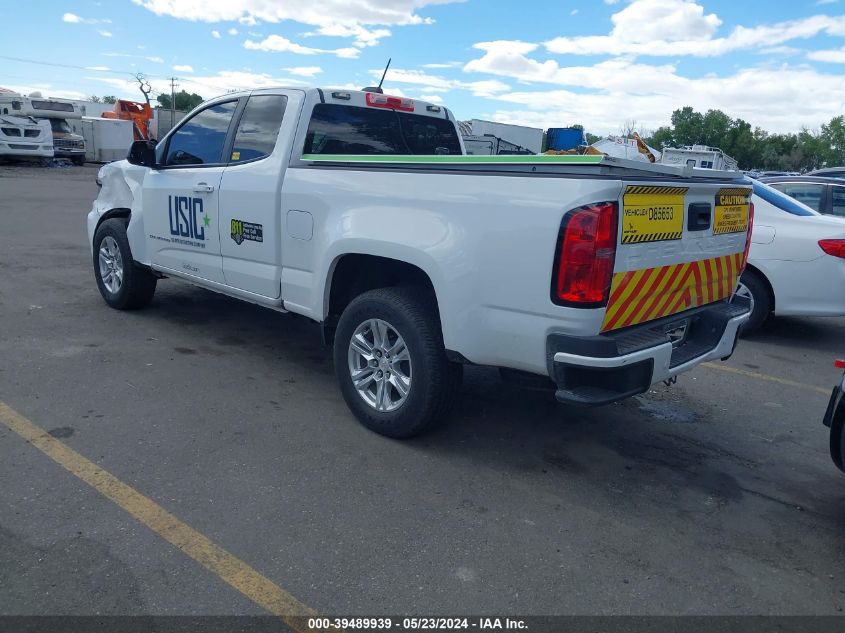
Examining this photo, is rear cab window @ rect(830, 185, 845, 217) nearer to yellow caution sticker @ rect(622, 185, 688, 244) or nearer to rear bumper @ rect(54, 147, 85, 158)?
yellow caution sticker @ rect(622, 185, 688, 244)

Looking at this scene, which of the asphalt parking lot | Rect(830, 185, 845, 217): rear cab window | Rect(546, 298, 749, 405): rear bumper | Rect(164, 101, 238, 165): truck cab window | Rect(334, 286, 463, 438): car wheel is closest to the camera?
the asphalt parking lot

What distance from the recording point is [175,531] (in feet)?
10.2

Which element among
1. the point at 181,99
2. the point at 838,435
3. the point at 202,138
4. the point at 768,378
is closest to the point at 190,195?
the point at 202,138

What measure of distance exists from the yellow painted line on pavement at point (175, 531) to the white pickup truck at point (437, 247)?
1.37 meters

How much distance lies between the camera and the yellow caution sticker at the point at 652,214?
3244 millimetres

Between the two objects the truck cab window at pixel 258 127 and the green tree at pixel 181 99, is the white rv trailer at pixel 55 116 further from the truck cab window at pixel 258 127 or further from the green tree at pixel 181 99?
the green tree at pixel 181 99

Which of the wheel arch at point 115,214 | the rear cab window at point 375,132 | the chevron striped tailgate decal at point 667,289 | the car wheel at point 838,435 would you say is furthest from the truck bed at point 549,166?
the wheel arch at point 115,214

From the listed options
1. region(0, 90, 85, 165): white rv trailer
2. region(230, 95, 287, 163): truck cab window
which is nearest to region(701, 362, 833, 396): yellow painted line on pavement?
region(230, 95, 287, 163): truck cab window

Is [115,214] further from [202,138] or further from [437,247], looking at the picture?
[437,247]

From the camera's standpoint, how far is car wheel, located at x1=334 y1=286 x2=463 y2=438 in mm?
3859

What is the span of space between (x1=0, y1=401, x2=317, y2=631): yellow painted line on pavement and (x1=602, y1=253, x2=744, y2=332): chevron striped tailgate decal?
187 cm

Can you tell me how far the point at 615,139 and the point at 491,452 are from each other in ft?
75.4

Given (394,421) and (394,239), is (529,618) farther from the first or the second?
(394,239)

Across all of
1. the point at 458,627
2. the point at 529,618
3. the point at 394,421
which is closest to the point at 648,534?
the point at 529,618
